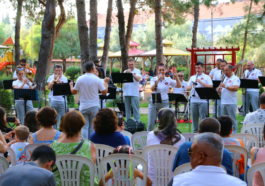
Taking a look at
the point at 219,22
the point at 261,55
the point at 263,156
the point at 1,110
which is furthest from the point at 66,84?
the point at 219,22

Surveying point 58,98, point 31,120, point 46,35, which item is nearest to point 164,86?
point 58,98

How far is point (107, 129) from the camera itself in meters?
4.03

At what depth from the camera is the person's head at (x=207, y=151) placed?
2.12m

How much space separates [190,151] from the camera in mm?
2227

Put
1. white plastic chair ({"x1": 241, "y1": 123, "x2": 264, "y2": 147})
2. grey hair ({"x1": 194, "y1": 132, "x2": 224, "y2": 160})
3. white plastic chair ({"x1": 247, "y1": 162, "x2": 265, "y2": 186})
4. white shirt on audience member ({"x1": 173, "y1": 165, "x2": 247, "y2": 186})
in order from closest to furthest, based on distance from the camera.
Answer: white shirt on audience member ({"x1": 173, "y1": 165, "x2": 247, "y2": 186})
grey hair ({"x1": 194, "y1": 132, "x2": 224, "y2": 160})
white plastic chair ({"x1": 247, "y1": 162, "x2": 265, "y2": 186})
white plastic chair ({"x1": 241, "y1": 123, "x2": 264, "y2": 147})

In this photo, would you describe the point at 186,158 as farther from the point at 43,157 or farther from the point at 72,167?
the point at 43,157

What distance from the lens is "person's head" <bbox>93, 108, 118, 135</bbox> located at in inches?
157

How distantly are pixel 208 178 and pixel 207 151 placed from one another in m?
0.18

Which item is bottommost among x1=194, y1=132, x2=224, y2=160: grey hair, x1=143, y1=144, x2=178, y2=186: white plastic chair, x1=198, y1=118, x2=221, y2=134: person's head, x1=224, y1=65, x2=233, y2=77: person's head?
x1=143, y1=144, x2=178, y2=186: white plastic chair

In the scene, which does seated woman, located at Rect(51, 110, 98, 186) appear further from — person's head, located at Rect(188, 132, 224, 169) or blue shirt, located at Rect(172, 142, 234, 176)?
person's head, located at Rect(188, 132, 224, 169)

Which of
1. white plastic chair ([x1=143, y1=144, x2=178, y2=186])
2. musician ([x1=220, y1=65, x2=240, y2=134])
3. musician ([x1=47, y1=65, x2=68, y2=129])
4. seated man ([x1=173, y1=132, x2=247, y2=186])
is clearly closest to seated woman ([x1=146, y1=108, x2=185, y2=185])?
white plastic chair ([x1=143, y1=144, x2=178, y2=186])

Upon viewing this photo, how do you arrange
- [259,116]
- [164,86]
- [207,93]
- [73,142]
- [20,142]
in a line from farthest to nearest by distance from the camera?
[164,86] < [207,93] < [259,116] < [20,142] < [73,142]

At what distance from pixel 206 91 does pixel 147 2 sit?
39.3 ft

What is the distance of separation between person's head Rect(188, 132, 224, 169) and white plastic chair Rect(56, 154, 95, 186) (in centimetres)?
133
